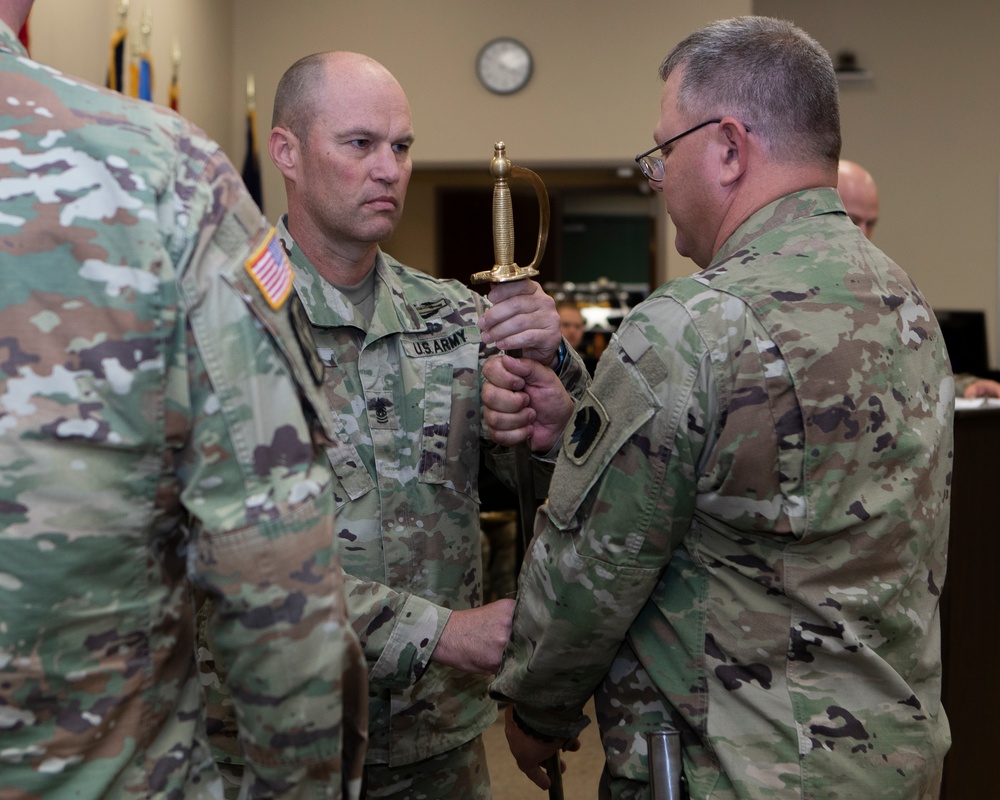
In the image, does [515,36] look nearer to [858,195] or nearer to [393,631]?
[858,195]

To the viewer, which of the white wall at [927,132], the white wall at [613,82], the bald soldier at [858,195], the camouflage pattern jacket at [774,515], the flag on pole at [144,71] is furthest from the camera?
the white wall at [927,132]

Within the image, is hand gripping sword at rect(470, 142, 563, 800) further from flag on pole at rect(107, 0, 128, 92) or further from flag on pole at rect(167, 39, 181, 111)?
flag on pole at rect(167, 39, 181, 111)

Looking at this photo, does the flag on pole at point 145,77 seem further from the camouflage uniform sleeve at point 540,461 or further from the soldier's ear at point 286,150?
the camouflage uniform sleeve at point 540,461

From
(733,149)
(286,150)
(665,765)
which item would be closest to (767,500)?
(665,765)

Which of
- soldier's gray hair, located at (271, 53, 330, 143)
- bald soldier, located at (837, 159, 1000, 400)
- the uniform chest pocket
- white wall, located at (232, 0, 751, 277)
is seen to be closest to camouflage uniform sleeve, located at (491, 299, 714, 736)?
the uniform chest pocket

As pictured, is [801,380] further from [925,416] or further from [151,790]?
[151,790]

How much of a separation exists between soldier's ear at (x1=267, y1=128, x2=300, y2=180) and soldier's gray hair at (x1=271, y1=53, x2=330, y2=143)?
11 millimetres

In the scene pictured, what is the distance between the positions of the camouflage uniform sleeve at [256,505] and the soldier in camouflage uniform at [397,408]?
636 millimetres

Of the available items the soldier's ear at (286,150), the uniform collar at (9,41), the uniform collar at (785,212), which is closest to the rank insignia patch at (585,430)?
the uniform collar at (785,212)

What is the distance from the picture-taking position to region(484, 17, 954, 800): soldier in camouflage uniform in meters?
1.17

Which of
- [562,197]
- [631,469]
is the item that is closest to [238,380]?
[631,469]

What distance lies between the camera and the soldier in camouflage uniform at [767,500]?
1.17m

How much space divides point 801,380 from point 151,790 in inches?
30.9

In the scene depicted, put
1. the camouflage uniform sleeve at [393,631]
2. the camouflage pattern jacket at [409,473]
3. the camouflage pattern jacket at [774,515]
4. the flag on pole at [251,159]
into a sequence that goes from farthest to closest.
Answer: the flag on pole at [251,159] < the camouflage pattern jacket at [409,473] < the camouflage uniform sleeve at [393,631] < the camouflage pattern jacket at [774,515]
